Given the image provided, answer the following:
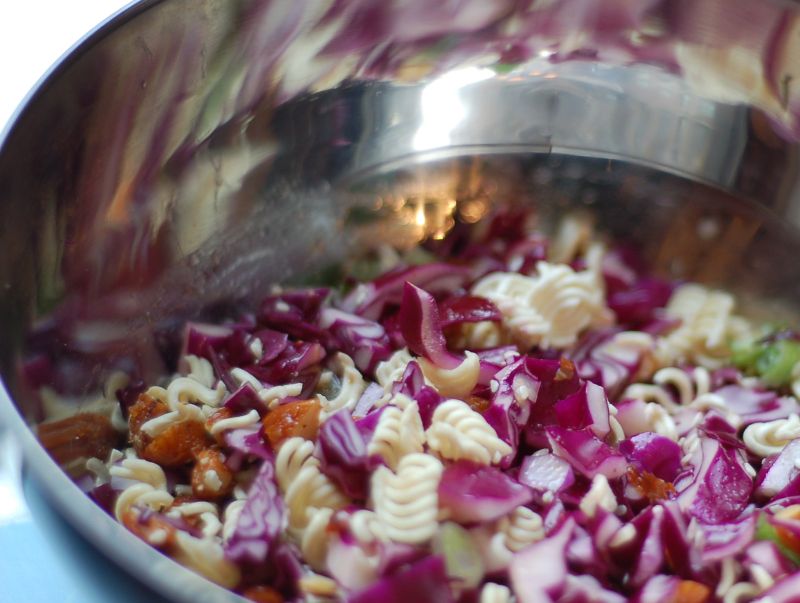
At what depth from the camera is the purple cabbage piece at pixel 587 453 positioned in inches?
55.8

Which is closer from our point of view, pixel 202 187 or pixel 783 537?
pixel 783 537

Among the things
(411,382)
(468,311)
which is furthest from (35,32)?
(411,382)

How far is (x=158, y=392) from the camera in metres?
1.55

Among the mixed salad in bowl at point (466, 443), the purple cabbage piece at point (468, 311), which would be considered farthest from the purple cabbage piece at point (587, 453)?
the purple cabbage piece at point (468, 311)

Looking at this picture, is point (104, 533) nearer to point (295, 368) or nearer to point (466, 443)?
point (466, 443)

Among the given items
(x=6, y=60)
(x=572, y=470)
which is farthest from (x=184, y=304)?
(x=6, y=60)

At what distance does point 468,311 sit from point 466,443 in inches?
17.8

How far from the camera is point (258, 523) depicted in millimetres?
1296

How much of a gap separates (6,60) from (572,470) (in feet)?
5.88

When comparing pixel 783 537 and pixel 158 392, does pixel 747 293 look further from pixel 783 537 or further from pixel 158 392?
pixel 158 392

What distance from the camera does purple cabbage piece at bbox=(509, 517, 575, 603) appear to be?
1232 mm

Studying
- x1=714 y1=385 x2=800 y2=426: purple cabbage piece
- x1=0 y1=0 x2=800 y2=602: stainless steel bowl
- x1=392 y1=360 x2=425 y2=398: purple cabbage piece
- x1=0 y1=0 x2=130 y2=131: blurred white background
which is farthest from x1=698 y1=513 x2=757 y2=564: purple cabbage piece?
x1=0 y1=0 x2=130 y2=131: blurred white background

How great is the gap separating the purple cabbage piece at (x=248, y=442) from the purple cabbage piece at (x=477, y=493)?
11.4 inches

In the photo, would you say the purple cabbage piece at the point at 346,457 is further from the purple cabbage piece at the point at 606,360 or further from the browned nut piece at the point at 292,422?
the purple cabbage piece at the point at 606,360
